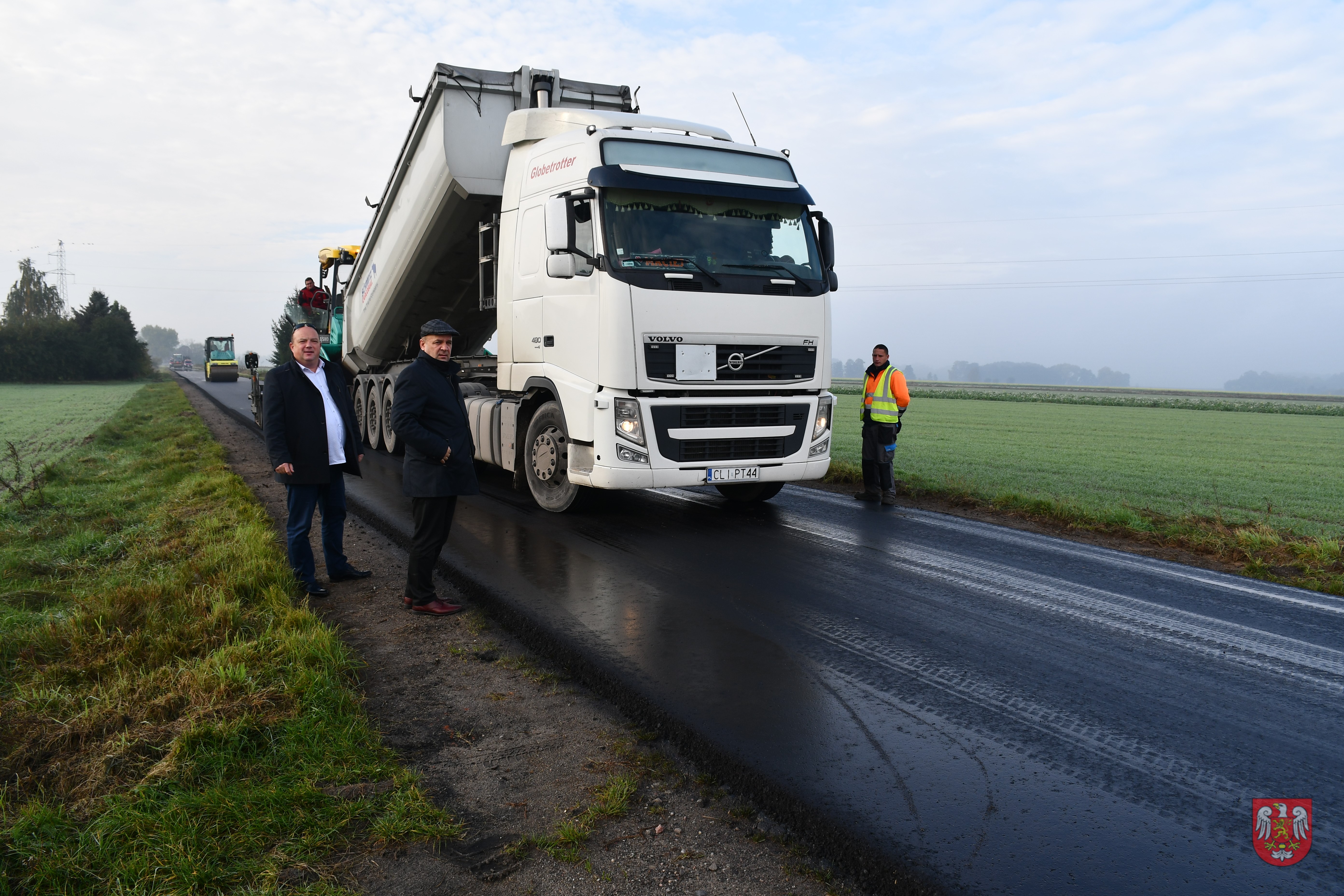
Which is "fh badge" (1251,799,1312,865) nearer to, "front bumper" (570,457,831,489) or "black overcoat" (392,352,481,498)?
"black overcoat" (392,352,481,498)

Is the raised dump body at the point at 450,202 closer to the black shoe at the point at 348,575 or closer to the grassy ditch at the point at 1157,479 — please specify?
the black shoe at the point at 348,575

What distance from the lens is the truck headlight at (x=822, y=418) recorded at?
8000 millimetres

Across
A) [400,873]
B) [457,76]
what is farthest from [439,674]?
[457,76]

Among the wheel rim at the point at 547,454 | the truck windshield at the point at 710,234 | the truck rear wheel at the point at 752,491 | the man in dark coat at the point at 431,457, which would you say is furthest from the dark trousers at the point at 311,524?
the truck rear wheel at the point at 752,491

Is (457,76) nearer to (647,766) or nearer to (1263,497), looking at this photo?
(647,766)

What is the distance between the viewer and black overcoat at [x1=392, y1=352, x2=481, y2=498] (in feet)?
17.2

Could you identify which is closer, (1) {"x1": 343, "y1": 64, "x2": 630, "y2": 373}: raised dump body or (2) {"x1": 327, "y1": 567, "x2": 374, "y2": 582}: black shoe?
(2) {"x1": 327, "y1": 567, "x2": 374, "y2": 582}: black shoe

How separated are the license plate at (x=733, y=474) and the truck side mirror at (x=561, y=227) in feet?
7.56

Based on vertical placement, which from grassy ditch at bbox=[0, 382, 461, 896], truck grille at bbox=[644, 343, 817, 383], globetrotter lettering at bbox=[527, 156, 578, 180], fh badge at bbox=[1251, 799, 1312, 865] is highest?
globetrotter lettering at bbox=[527, 156, 578, 180]

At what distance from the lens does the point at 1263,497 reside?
12672 millimetres

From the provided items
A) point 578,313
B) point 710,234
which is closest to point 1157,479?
point 710,234

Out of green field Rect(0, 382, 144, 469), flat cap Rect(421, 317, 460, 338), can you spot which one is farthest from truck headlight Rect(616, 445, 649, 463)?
green field Rect(0, 382, 144, 469)

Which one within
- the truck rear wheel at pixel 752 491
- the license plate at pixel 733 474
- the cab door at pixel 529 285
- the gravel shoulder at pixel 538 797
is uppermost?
the cab door at pixel 529 285

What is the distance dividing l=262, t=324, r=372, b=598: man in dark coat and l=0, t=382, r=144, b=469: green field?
33.0ft
